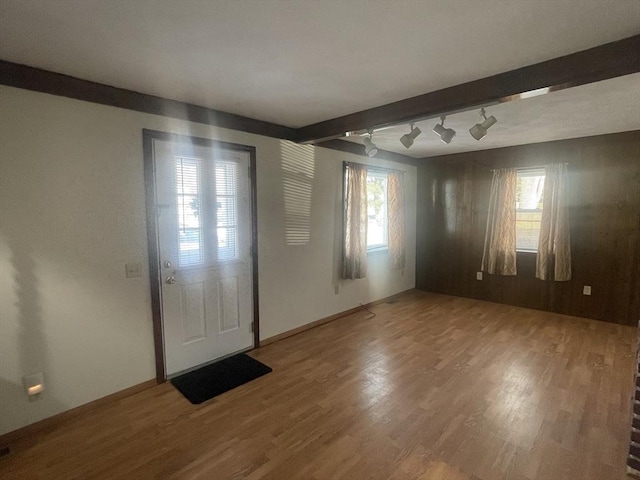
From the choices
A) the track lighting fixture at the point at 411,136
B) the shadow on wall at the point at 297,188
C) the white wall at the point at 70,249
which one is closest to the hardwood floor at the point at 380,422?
the white wall at the point at 70,249

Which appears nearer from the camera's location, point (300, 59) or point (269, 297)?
point (300, 59)

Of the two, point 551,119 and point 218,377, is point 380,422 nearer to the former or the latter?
Answer: point 218,377

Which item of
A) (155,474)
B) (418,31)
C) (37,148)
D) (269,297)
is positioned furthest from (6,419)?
(418,31)

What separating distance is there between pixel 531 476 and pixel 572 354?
197 centimetres

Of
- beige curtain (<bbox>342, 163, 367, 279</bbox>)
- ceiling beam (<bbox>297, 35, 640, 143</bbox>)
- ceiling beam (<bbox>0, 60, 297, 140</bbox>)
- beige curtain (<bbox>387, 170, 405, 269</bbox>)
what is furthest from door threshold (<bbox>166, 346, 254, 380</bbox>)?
beige curtain (<bbox>387, 170, 405, 269</bbox>)

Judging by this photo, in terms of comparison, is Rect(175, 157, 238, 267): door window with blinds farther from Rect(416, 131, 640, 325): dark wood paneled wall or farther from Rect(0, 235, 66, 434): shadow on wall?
Rect(416, 131, 640, 325): dark wood paneled wall

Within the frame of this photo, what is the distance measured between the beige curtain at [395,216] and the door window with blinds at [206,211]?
8.83 feet

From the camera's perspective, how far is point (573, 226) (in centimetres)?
412

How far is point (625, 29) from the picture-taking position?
1.58 meters

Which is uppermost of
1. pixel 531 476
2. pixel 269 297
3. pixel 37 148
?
pixel 37 148

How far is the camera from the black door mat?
8.25ft

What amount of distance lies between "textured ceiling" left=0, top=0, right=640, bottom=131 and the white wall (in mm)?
342

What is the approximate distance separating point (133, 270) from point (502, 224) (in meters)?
4.66

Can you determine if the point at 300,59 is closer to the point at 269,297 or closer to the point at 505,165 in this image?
the point at 269,297
